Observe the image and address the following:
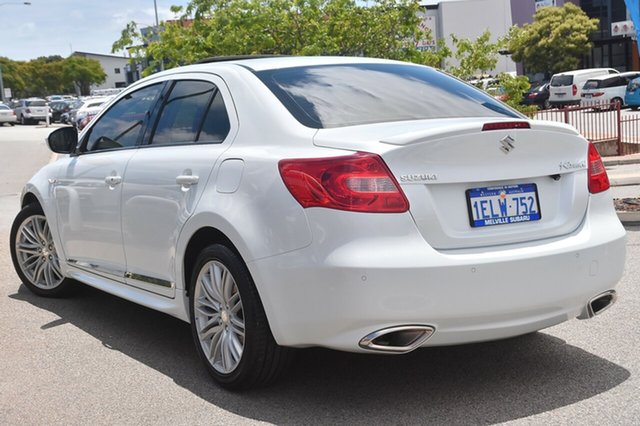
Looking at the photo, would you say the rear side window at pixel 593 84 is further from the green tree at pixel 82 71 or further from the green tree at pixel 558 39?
the green tree at pixel 82 71

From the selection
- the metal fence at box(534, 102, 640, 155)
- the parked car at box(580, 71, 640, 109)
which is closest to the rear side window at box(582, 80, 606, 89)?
the parked car at box(580, 71, 640, 109)

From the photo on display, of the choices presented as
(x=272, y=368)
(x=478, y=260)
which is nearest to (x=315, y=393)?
(x=272, y=368)

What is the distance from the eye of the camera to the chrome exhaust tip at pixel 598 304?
4.18 m

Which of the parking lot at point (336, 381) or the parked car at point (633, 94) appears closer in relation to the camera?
the parking lot at point (336, 381)

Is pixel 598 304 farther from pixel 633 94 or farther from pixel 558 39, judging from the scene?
pixel 558 39

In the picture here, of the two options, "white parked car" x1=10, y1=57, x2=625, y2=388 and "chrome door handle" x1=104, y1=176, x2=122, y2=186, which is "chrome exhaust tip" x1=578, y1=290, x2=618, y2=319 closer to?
"white parked car" x1=10, y1=57, x2=625, y2=388

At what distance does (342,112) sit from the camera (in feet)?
13.9

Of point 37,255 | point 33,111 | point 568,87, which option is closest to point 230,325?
point 37,255

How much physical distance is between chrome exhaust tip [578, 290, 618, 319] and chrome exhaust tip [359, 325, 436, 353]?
90 centimetres

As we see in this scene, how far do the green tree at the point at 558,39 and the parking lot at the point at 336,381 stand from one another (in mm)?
52733

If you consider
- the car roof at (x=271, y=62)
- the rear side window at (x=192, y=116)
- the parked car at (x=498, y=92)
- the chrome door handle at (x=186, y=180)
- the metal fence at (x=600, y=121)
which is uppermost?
the car roof at (x=271, y=62)

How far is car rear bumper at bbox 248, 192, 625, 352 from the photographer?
144 inches

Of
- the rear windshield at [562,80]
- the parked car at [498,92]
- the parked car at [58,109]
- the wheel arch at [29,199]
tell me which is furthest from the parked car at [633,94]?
the parked car at [58,109]

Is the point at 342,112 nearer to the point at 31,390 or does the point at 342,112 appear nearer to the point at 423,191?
the point at 423,191
